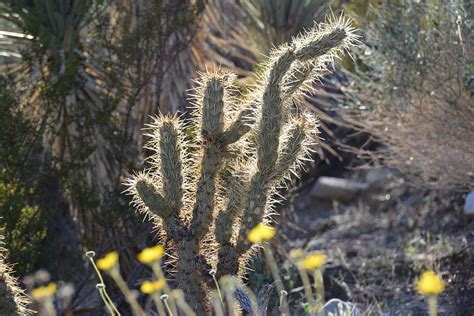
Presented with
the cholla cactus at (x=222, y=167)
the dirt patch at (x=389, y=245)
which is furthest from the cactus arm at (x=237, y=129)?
the dirt patch at (x=389, y=245)

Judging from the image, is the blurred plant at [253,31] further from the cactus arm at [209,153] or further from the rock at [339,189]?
the rock at [339,189]

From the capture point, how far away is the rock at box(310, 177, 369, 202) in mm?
12133

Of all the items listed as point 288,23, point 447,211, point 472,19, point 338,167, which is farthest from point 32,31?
point 338,167

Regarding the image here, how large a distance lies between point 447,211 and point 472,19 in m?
3.52

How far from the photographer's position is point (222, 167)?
4688 mm

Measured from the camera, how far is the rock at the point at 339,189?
12.1 m

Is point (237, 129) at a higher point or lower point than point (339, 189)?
higher

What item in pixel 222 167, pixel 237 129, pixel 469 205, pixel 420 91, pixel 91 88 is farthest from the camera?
pixel 469 205

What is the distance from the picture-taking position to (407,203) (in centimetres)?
1059

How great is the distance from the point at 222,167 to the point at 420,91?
9.36 feet

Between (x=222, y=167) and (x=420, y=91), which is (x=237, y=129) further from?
(x=420, y=91)

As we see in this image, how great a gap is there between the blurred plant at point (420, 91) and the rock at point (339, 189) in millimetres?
4402

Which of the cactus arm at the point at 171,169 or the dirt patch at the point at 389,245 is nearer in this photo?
the cactus arm at the point at 171,169

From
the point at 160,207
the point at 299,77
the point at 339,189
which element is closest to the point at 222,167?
the point at 160,207
